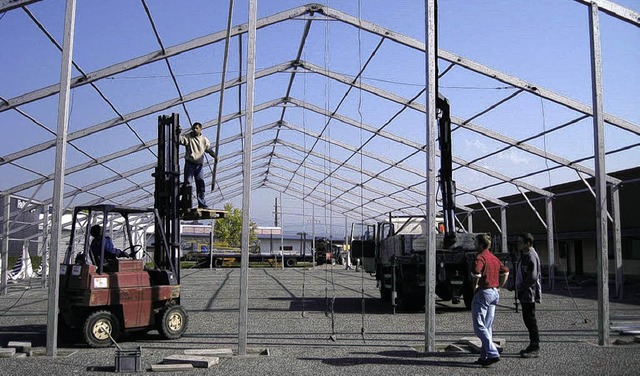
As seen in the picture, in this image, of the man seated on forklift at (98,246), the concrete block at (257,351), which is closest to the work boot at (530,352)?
the concrete block at (257,351)

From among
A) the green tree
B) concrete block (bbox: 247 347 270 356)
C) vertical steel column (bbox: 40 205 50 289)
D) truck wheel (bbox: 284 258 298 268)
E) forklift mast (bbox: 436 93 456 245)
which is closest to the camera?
concrete block (bbox: 247 347 270 356)

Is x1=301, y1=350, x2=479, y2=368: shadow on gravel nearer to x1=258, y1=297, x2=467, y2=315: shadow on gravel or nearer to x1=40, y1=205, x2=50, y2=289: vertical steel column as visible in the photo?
x1=258, y1=297, x2=467, y2=315: shadow on gravel

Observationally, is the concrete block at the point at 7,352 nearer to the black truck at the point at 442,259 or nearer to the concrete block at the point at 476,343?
the concrete block at the point at 476,343

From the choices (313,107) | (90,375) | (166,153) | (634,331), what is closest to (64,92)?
(166,153)

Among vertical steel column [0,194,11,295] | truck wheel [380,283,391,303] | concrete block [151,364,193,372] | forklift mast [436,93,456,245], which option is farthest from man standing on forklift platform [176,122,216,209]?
vertical steel column [0,194,11,295]

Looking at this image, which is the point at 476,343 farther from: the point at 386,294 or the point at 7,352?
the point at 386,294

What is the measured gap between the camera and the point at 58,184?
31.4ft

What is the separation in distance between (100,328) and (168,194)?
9.83ft

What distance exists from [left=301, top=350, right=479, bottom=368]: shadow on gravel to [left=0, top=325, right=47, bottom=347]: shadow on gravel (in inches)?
235

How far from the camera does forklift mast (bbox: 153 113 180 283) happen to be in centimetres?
1251

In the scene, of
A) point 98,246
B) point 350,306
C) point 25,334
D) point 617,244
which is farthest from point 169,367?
point 617,244

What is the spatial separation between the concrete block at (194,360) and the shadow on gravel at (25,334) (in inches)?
149

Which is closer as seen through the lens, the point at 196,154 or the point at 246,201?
the point at 246,201

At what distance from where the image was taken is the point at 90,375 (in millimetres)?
8328
